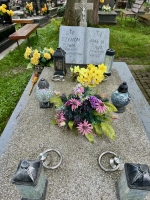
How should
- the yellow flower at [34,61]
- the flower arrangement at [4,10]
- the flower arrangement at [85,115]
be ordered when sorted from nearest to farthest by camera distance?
the flower arrangement at [85,115] → the yellow flower at [34,61] → the flower arrangement at [4,10]

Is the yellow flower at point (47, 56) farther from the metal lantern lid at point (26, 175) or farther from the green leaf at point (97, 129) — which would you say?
the metal lantern lid at point (26, 175)

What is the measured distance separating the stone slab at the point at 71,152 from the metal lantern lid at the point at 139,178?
36 cm

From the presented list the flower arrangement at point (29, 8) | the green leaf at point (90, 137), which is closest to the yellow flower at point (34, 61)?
Answer: the green leaf at point (90, 137)

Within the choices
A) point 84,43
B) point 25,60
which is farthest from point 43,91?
point 25,60

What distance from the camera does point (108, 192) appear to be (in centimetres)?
140

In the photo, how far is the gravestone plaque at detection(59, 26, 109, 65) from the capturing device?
11.0 feet

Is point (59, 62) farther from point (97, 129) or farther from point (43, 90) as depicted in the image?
point (97, 129)

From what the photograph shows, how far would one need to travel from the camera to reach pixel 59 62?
3.03 m

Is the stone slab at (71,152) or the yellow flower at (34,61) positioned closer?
the stone slab at (71,152)

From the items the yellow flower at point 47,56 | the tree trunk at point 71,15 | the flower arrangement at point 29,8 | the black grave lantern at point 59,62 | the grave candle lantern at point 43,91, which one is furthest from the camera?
the flower arrangement at point 29,8

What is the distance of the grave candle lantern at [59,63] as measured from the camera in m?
2.88

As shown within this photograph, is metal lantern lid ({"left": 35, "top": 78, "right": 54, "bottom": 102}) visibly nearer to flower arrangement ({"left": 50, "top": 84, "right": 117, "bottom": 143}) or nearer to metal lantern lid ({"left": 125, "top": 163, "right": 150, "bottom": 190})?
flower arrangement ({"left": 50, "top": 84, "right": 117, "bottom": 143})

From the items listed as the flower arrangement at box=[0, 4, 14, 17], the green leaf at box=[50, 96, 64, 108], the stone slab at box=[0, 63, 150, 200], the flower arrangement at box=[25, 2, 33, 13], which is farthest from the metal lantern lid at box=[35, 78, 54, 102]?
the flower arrangement at box=[25, 2, 33, 13]

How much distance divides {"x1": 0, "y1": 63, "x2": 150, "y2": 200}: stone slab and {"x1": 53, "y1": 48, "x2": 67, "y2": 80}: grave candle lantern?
953 mm
